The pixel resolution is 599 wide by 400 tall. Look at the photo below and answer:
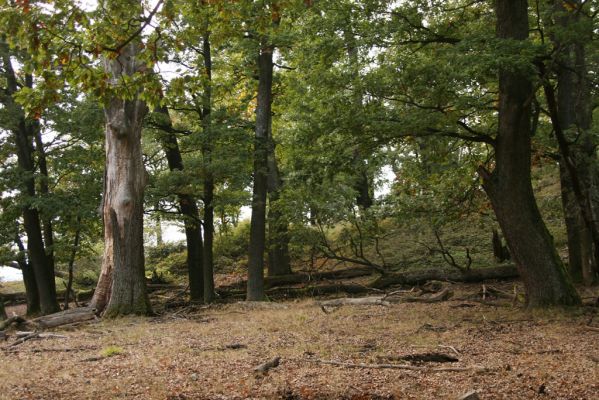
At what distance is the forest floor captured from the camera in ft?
16.8

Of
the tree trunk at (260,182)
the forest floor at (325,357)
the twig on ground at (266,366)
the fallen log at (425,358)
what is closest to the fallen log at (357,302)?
the forest floor at (325,357)

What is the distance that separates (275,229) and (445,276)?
5352 millimetres

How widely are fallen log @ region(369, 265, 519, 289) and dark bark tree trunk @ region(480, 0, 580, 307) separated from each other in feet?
16.3

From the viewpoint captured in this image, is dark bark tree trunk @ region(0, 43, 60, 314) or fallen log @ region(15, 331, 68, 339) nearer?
fallen log @ region(15, 331, 68, 339)

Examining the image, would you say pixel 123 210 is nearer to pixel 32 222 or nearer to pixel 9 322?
pixel 9 322

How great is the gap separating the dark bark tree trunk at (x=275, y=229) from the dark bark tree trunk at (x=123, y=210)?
3925mm

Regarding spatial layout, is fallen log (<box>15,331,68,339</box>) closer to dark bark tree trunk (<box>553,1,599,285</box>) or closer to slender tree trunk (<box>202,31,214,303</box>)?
slender tree trunk (<box>202,31,214,303</box>)

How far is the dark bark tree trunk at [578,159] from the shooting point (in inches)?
399

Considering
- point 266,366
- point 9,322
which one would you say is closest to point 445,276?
point 266,366

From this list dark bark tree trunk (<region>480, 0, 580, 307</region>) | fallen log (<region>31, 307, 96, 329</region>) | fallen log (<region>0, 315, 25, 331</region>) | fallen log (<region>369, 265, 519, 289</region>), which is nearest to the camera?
dark bark tree trunk (<region>480, 0, 580, 307</region>)

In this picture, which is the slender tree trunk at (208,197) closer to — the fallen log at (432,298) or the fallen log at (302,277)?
the fallen log at (302,277)

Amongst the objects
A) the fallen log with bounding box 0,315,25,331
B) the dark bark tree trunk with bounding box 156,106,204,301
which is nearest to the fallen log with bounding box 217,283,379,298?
the dark bark tree trunk with bounding box 156,106,204,301

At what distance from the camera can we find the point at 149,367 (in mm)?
6352

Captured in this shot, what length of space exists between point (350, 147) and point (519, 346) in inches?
199
